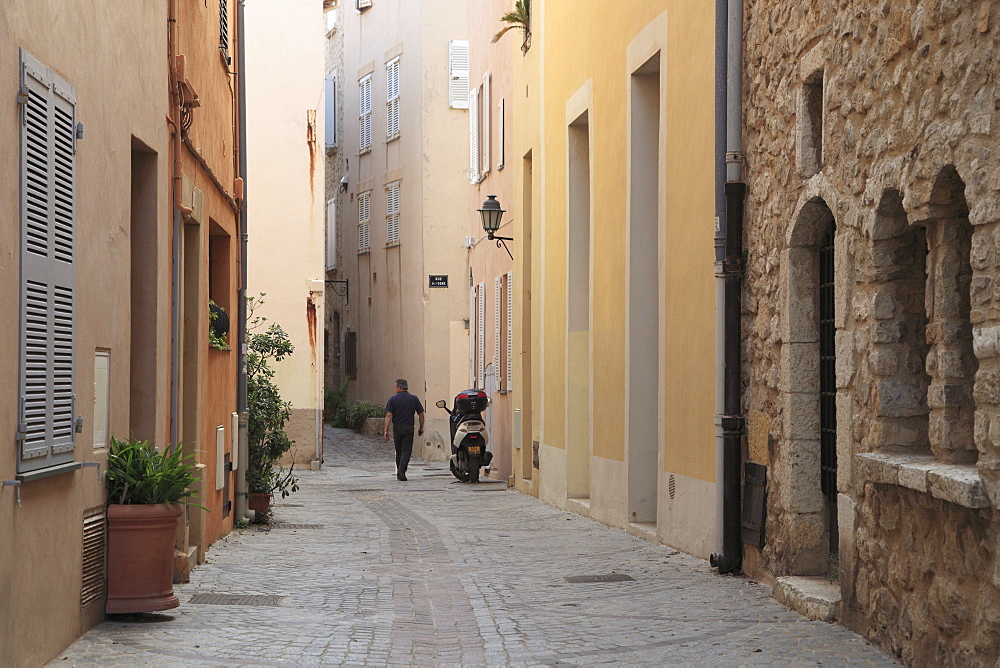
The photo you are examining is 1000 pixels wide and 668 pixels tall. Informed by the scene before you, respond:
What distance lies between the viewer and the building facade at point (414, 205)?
92.4 ft

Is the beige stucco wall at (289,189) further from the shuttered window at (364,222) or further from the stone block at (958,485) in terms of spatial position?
the stone block at (958,485)

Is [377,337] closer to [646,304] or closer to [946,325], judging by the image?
[646,304]

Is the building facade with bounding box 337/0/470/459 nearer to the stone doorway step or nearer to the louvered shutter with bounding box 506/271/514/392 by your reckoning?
the louvered shutter with bounding box 506/271/514/392

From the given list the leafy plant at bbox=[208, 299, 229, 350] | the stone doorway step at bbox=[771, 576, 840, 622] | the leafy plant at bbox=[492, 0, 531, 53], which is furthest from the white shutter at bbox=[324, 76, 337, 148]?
the stone doorway step at bbox=[771, 576, 840, 622]

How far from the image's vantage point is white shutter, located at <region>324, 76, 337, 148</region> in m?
35.8

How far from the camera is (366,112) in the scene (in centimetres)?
3391

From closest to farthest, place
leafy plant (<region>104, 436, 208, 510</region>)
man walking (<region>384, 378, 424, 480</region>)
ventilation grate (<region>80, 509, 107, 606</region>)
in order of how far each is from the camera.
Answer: ventilation grate (<region>80, 509, 107, 606</region>), leafy plant (<region>104, 436, 208, 510</region>), man walking (<region>384, 378, 424, 480</region>)

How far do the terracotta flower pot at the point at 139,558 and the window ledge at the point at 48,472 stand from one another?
28.7 inches

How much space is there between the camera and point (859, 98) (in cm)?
691

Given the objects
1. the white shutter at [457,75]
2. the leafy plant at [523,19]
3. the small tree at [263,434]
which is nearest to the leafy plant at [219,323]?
the small tree at [263,434]

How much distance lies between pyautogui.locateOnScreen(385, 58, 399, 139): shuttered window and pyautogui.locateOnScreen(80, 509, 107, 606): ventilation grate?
972 inches

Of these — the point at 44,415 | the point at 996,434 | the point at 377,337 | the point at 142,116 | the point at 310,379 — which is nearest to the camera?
the point at 996,434

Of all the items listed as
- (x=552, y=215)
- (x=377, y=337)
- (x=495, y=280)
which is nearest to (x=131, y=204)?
(x=552, y=215)

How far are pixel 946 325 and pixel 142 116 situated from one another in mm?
4989
